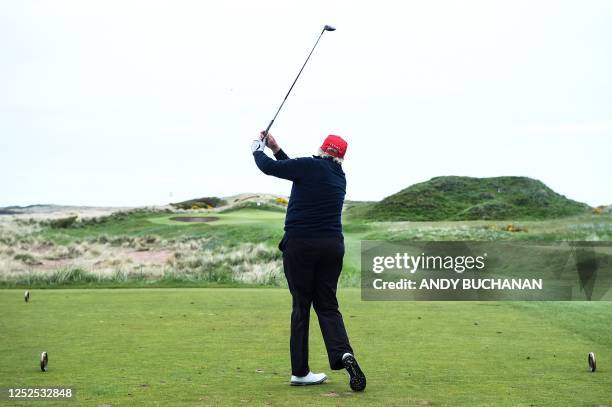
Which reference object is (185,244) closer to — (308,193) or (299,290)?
(299,290)

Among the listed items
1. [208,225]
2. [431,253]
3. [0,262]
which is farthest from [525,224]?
[0,262]

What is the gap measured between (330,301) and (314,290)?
6.7 inches

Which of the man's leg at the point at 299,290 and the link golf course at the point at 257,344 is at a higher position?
the man's leg at the point at 299,290

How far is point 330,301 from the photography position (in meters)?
8.14

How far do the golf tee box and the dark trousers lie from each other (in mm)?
10517

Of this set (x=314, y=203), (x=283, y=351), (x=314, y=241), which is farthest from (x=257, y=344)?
(x=314, y=203)

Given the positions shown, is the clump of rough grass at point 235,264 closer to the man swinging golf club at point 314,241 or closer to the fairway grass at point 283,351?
the fairway grass at point 283,351

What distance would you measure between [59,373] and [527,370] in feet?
14.2

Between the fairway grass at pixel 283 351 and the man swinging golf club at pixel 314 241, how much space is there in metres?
0.34

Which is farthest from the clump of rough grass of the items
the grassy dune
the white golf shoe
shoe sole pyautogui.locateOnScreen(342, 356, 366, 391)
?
shoe sole pyautogui.locateOnScreen(342, 356, 366, 391)

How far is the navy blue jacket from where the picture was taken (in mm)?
7922

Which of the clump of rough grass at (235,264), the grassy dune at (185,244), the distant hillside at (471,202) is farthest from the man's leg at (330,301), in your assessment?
the distant hillside at (471,202)

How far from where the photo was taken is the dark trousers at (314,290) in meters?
7.93

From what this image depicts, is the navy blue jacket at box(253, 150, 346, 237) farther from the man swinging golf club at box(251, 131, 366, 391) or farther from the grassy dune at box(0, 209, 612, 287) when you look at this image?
the grassy dune at box(0, 209, 612, 287)
